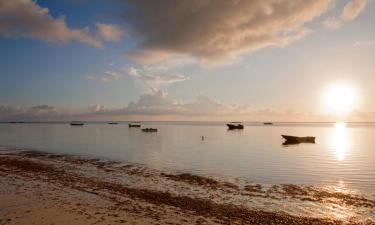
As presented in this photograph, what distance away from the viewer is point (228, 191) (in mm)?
23422

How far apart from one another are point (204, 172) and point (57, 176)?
1537 cm

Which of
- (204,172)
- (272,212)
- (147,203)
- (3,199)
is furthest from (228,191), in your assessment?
(3,199)

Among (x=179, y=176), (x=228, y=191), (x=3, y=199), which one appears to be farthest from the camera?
(x=179, y=176)

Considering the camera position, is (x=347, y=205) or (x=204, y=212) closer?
(x=204, y=212)

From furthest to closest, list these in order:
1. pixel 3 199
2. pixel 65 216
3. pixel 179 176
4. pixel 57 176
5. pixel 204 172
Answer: pixel 204 172 < pixel 179 176 < pixel 57 176 < pixel 3 199 < pixel 65 216

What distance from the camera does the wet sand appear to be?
1544 centimetres

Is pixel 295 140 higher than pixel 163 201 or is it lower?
lower

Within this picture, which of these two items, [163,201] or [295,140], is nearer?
[163,201]

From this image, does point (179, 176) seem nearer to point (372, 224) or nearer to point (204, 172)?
point (204, 172)

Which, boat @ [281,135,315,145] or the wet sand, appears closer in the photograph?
the wet sand

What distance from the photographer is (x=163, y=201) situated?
1925cm

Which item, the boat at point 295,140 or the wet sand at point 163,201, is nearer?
the wet sand at point 163,201

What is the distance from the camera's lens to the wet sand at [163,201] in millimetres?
15438

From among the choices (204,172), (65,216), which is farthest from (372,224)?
(204,172)
